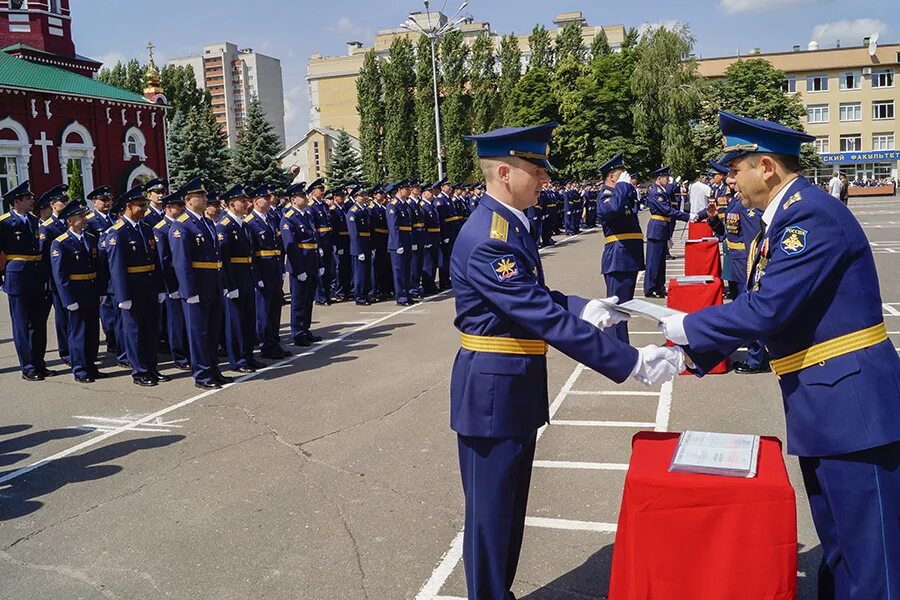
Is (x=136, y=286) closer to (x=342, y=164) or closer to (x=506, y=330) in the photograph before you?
(x=506, y=330)

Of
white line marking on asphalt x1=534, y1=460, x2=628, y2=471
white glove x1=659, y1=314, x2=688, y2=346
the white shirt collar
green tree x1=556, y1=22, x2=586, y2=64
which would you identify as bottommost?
white line marking on asphalt x1=534, y1=460, x2=628, y2=471

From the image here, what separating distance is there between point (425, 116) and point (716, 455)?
61376mm

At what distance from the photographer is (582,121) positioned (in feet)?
Result: 174

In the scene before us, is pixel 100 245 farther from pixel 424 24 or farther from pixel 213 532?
pixel 424 24

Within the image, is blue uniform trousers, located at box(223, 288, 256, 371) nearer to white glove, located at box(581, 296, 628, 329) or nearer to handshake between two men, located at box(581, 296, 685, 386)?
white glove, located at box(581, 296, 628, 329)

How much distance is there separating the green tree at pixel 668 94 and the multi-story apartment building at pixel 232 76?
136742mm

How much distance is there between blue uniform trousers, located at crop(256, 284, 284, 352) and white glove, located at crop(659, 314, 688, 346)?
7960mm

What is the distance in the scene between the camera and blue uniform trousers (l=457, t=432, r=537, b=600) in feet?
11.9

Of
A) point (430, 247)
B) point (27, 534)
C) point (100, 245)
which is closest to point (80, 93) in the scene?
point (430, 247)

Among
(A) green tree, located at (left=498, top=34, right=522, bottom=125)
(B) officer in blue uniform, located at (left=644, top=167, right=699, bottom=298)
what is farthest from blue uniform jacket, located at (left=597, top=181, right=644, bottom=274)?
(A) green tree, located at (left=498, top=34, right=522, bottom=125)

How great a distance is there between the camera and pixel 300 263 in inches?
472

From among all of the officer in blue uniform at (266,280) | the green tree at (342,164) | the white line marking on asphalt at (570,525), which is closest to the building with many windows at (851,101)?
the green tree at (342,164)

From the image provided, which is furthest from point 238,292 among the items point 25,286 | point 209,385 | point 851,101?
point 851,101

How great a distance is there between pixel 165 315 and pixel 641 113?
45.1 meters
